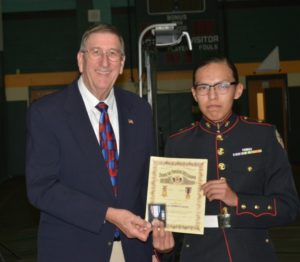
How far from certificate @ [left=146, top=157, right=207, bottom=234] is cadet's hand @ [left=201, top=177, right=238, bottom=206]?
0.07 meters

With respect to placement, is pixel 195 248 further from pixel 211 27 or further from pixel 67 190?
pixel 211 27

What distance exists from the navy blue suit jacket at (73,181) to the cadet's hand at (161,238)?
0.17 metres

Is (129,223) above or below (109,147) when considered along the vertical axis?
below

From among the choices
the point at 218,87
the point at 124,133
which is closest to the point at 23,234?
the point at 124,133

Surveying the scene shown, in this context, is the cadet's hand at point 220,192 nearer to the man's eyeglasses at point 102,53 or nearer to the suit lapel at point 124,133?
the suit lapel at point 124,133

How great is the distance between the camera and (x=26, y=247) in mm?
6488

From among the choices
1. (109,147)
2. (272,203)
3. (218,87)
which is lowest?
(272,203)

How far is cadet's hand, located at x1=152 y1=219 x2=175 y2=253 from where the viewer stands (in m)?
2.11

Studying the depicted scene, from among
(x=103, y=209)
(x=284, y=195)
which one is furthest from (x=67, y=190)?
(x=284, y=195)

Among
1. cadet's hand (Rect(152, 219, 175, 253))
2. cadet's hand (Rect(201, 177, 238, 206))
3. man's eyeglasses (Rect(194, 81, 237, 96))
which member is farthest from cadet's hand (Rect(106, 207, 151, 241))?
man's eyeglasses (Rect(194, 81, 237, 96))

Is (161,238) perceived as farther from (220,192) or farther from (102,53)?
(102,53)

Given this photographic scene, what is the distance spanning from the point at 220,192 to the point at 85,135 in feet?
2.07

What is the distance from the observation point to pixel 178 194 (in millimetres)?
2117

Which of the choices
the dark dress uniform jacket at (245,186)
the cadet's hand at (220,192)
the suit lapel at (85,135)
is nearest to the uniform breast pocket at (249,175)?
the dark dress uniform jacket at (245,186)
